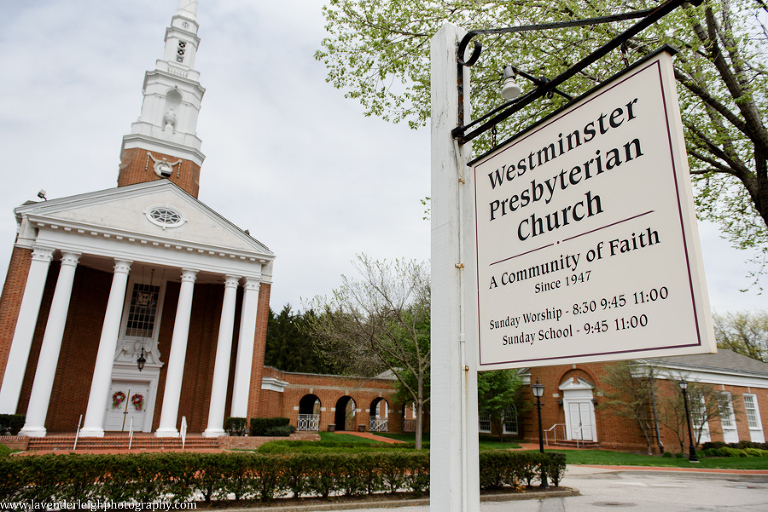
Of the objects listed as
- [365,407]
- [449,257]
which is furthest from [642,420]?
[449,257]

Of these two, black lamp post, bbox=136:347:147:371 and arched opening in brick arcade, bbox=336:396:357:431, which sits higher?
black lamp post, bbox=136:347:147:371

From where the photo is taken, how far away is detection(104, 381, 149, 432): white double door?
70.5 feet

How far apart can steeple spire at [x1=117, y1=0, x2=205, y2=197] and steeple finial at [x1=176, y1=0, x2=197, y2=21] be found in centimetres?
178

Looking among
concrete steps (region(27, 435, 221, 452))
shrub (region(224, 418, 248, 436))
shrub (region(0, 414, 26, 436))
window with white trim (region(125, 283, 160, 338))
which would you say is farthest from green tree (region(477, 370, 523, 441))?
shrub (region(0, 414, 26, 436))

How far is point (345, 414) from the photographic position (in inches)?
1626

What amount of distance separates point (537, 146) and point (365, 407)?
1426 inches

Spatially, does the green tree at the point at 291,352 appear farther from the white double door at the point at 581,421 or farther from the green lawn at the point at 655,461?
the green lawn at the point at 655,461

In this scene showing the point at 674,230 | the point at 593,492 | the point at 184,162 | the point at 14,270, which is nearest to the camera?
the point at 674,230

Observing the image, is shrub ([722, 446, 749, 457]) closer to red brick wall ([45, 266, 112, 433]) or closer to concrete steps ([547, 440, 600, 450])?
concrete steps ([547, 440, 600, 450])

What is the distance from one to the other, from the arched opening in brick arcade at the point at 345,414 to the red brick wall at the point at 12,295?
2475 cm

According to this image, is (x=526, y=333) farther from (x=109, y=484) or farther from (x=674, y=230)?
(x=109, y=484)

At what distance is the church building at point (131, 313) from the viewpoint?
1858 cm

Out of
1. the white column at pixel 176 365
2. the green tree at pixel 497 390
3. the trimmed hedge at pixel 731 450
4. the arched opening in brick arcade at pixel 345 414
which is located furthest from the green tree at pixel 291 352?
the trimmed hedge at pixel 731 450

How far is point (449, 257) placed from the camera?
2834mm
